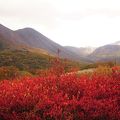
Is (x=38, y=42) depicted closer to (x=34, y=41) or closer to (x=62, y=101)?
(x=34, y=41)

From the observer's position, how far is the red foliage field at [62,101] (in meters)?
7.57

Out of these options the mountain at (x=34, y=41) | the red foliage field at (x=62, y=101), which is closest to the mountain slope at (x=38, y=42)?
the mountain at (x=34, y=41)

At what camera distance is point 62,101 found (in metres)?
8.09

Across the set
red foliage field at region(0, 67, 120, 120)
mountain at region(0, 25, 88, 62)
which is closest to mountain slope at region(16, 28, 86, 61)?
mountain at region(0, 25, 88, 62)

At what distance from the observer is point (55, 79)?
33.2 ft

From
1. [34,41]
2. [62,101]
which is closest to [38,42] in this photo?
[34,41]

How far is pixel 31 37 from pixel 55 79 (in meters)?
171

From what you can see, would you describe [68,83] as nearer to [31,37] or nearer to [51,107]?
[51,107]

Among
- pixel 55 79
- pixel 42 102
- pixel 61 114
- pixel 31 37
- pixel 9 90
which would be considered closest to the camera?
pixel 61 114

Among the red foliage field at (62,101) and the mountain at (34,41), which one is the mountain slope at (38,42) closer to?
the mountain at (34,41)

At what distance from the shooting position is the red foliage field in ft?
24.8

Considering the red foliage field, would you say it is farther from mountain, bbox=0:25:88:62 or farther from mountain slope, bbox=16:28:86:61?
mountain slope, bbox=16:28:86:61

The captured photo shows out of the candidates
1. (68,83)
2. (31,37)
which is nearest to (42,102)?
(68,83)

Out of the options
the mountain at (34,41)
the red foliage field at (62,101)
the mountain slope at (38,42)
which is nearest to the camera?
the red foliage field at (62,101)
